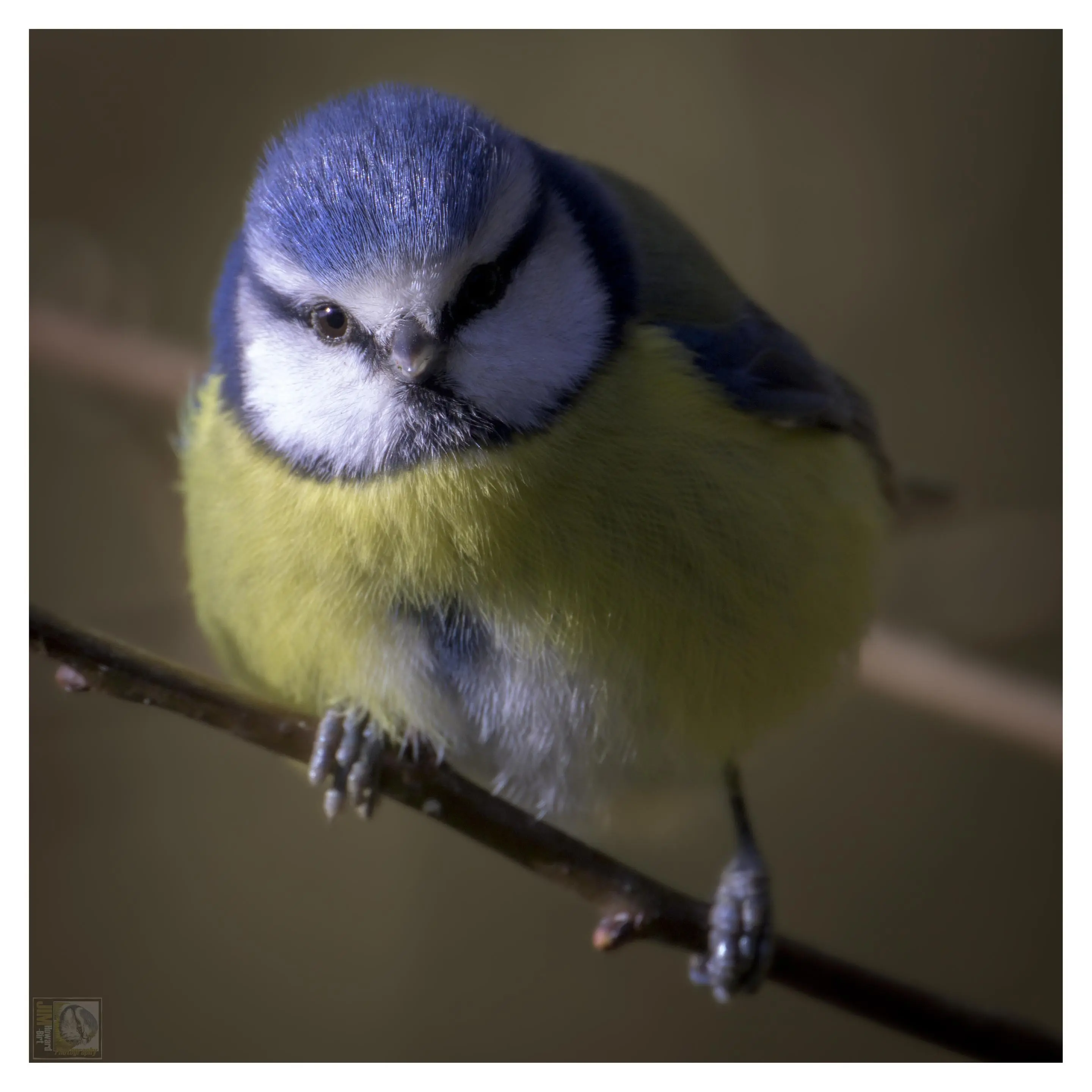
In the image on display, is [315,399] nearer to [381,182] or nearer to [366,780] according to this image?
[381,182]

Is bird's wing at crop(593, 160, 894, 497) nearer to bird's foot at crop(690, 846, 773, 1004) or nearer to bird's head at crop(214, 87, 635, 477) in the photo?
bird's head at crop(214, 87, 635, 477)

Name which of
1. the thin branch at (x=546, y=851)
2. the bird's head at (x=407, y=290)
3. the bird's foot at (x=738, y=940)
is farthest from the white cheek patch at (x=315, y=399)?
the bird's foot at (x=738, y=940)

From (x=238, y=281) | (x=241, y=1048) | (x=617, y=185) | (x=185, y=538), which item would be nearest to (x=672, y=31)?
(x=617, y=185)

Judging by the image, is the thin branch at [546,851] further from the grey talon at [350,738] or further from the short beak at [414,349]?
the short beak at [414,349]

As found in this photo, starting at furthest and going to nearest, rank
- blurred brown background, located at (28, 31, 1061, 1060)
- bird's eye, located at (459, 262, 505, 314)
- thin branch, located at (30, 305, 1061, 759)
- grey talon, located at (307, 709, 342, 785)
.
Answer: thin branch, located at (30, 305, 1061, 759) < blurred brown background, located at (28, 31, 1061, 1060) < grey talon, located at (307, 709, 342, 785) < bird's eye, located at (459, 262, 505, 314)

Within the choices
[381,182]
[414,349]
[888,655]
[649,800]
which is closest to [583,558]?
[414,349]

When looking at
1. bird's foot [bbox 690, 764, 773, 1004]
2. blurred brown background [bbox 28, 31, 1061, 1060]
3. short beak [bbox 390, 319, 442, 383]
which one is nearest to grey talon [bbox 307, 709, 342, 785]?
blurred brown background [bbox 28, 31, 1061, 1060]
